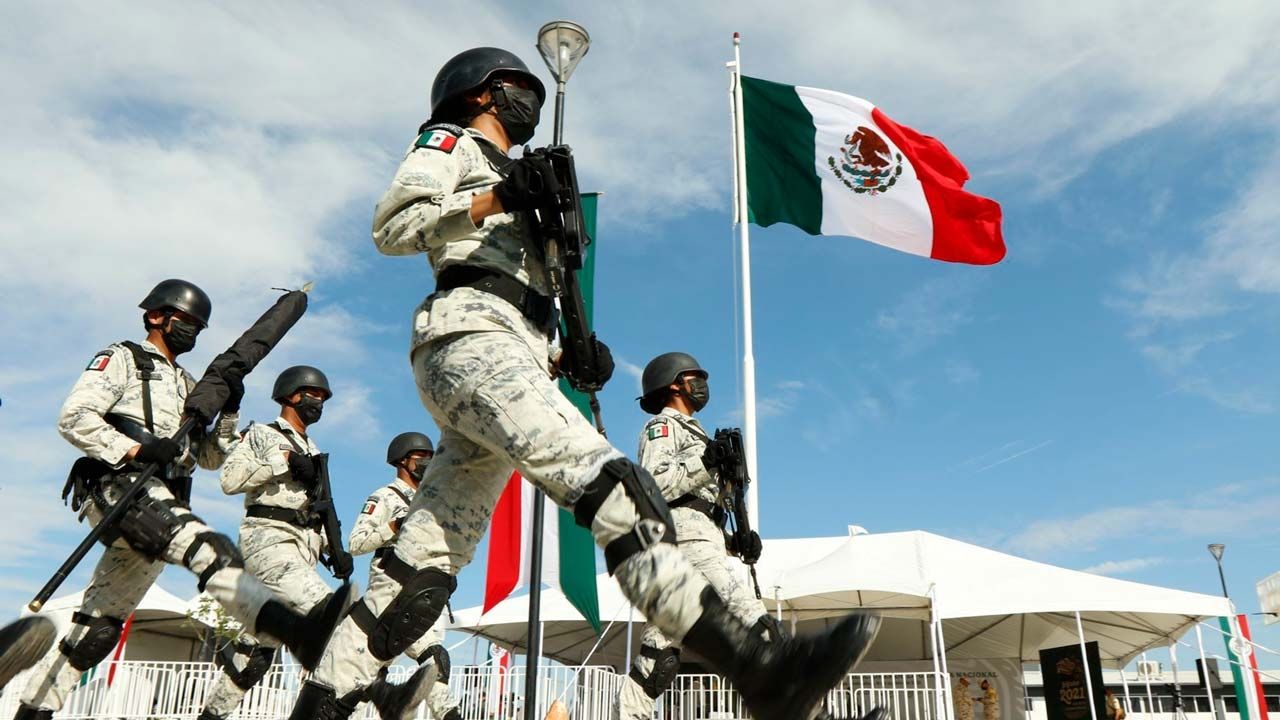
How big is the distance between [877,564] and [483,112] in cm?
1354

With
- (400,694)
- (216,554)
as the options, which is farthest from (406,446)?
(400,694)

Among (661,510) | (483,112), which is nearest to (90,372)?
(483,112)

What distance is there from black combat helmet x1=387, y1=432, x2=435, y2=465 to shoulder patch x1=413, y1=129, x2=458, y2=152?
553 cm

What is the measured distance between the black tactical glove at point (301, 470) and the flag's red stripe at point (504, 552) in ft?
25.6

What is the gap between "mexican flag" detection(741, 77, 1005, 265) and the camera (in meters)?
12.3

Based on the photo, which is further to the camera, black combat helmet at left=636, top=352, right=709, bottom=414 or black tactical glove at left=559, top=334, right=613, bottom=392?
black combat helmet at left=636, top=352, right=709, bottom=414

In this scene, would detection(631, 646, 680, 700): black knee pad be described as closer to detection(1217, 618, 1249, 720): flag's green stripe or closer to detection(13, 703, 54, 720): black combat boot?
detection(13, 703, 54, 720): black combat boot

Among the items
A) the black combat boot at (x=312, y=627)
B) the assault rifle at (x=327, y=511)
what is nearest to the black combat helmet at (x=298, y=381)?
the assault rifle at (x=327, y=511)

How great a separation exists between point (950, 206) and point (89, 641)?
11.2 meters

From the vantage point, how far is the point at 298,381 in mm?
6664

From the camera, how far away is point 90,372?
4.83 metres

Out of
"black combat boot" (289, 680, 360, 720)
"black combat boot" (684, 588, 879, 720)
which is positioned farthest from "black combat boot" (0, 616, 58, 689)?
"black combat boot" (684, 588, 879, 720)

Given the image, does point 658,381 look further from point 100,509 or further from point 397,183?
point 397,183

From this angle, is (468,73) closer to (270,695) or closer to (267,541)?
(267,541)
